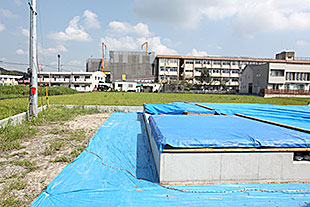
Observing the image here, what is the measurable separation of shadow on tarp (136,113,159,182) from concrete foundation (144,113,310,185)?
29 centimetres

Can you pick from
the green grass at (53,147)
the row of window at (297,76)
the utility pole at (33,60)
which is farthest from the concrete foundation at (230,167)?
the row of window at (297,76)

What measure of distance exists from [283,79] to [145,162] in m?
35.5

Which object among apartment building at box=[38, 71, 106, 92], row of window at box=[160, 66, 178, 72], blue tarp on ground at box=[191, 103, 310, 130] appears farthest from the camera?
row of window at box=[160, 66, 178, 72]

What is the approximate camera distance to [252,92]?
36.6 meters

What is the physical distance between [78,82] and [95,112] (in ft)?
126

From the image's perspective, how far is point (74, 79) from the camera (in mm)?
44875

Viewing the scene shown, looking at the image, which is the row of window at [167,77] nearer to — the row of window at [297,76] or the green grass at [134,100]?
the row of window at [297,76]

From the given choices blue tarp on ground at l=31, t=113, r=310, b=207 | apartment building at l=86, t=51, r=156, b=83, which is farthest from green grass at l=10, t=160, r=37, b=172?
apartment building at l=86, t=51, r=156, b=83

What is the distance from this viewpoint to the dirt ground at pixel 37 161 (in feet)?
8.69

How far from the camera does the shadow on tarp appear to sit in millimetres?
3165

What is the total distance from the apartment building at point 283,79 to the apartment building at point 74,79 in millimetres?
34665

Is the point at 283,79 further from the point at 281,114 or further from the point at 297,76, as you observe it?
the point at 281,114

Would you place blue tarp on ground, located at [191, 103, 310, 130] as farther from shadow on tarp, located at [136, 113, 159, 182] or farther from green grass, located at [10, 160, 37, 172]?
Result: green grass, located at [10, 160, 37, 172]

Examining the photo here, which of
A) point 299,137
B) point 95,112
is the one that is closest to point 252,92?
point 95,112
